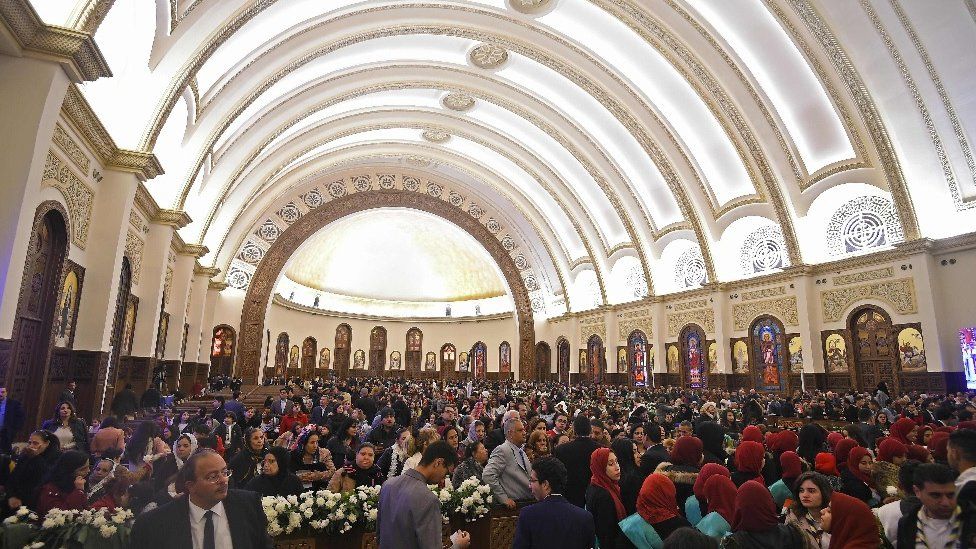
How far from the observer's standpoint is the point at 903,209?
44.6 ft

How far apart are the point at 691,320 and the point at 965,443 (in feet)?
58.8

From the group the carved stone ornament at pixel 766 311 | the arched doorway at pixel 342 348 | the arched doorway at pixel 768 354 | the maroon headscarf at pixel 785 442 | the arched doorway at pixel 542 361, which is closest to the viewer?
the maroon headscarf at pixel 785 442

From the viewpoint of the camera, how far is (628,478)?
13.4ft

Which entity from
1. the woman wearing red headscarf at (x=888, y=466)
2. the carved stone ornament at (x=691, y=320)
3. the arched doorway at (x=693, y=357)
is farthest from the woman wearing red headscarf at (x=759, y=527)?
the arched doorway at (x=693, y=357)

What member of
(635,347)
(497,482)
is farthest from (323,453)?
(635,347)

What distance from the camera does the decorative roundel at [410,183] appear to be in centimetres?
2780

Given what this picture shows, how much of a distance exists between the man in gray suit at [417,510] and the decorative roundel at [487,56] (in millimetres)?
16515

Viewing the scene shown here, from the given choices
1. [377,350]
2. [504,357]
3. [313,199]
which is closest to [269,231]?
[313,199]

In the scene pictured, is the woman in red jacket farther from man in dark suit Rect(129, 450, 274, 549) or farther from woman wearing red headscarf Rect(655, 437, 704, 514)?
woman wearing red headscarf Rect(655, 437, 704, 514)

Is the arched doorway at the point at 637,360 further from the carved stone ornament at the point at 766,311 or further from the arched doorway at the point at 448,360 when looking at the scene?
the arched doorway at the point at 448,360

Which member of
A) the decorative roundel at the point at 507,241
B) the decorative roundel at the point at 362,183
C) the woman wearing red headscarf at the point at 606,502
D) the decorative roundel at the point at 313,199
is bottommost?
the woman wearing red headscarf at the point at 606,502

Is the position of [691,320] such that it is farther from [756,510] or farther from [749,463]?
[756,510]

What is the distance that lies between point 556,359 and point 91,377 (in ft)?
74.7

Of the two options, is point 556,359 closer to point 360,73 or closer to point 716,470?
point 360,73
